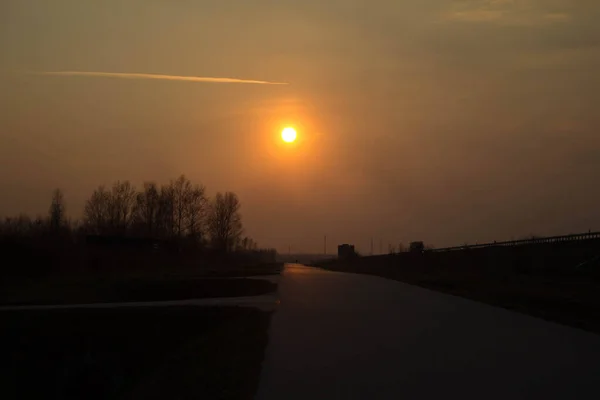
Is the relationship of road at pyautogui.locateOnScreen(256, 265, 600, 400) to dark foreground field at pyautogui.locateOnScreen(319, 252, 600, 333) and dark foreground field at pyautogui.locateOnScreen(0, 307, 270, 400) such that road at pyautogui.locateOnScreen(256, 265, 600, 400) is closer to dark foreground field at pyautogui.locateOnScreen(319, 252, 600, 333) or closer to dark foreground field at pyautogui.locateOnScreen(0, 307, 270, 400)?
dark foreground field at pyautogui.locateOnScreen(0, 307, 270, 400)

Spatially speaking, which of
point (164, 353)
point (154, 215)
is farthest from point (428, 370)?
point (154, 215)

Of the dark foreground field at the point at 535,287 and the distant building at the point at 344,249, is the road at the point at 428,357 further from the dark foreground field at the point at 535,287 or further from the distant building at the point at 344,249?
the distant building at the point at 344,249

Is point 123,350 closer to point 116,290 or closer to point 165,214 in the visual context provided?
point 116,290

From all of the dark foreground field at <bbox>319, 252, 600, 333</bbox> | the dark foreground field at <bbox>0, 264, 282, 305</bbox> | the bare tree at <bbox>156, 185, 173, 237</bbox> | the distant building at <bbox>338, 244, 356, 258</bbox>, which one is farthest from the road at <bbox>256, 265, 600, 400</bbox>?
the distant building at <bbox>338, 244, 356, 258</bbox>

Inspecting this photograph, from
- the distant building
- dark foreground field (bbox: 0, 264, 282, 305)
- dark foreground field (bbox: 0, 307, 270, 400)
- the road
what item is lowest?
dark foreground field (bbox: 0, 307, 270, 400)

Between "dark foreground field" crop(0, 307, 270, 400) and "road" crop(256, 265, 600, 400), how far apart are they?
4.23 feet

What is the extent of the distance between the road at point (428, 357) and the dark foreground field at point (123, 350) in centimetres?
129

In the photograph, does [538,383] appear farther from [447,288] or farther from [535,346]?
[447,288]

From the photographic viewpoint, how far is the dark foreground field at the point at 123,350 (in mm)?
15305

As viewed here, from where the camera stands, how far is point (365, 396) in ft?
33.0

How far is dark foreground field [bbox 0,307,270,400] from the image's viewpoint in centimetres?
1530

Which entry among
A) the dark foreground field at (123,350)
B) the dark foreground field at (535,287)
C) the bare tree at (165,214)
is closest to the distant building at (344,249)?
the bare tree at (165,214)

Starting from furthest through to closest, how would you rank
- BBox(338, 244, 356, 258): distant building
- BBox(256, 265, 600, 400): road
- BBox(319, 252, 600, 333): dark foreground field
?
1. BBox(338, 244, 356, 258): distant building
2. BBox(319, 252, 600, 333): dark foreground field
3. BBox(256, 265, 600, 400): road

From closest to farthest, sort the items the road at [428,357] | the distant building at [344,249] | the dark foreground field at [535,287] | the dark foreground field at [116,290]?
1. the road at [428,357]
2. the dark foreground field at [535,287]
3. the dark foreground field at [116,290]
4. the distant building at [344,249]
